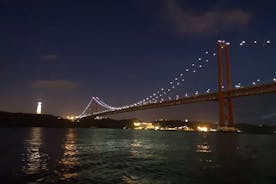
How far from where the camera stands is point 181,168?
49.9 feet

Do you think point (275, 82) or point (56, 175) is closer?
point (56, 175)

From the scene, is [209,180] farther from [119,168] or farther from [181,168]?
[119,168]

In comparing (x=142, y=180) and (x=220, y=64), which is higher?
(x=220, y=64)

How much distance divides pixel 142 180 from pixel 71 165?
193 inches

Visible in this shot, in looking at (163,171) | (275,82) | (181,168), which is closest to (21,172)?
(163,171)

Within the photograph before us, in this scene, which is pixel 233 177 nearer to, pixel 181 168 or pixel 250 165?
pixel 181 168

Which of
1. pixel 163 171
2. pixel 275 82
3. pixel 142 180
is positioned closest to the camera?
pixel 142 180

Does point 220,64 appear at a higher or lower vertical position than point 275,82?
higher

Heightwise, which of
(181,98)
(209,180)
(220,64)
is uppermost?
(220,64)

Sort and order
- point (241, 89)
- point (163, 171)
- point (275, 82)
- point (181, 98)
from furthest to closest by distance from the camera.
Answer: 1. point (181, 98)
2. point (241, 89)
3. point (275, 82)
4. point (163, 171)

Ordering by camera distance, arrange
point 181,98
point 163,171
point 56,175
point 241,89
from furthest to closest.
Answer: point 181,98
point 241,89
point 163,171
point 56,175

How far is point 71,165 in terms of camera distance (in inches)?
609

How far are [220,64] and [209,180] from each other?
5709 centimetres

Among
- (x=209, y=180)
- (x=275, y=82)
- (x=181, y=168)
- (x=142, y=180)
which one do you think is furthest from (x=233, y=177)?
(x=275, y=82)
